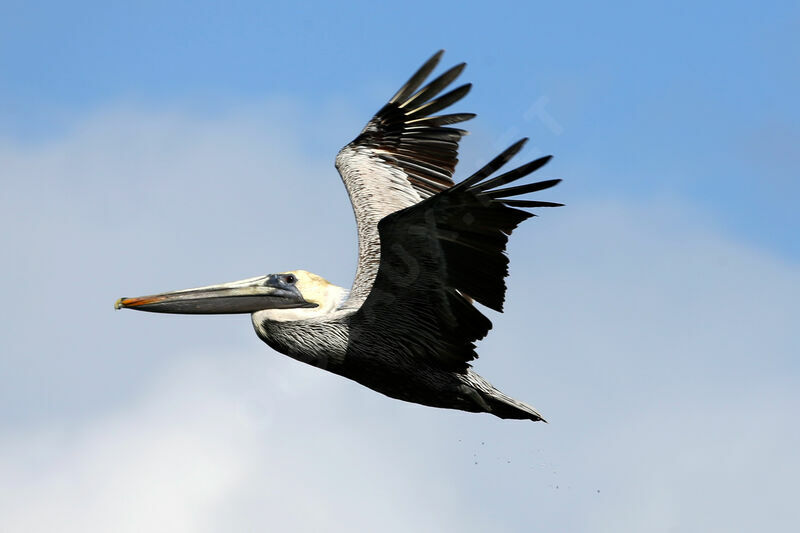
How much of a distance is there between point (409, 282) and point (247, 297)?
2461 millimetres

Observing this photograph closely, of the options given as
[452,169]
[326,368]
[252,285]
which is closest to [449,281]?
[326,368]

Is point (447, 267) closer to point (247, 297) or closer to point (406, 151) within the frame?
point (247, 297)

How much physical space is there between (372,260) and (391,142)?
216 cm

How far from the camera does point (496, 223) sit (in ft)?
30.2

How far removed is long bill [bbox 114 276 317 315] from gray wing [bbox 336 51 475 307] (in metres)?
1.21

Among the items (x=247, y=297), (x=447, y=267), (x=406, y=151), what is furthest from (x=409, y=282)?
(x=406, y=151)

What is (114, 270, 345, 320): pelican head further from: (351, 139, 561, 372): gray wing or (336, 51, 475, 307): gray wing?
(351, 139, 561, 372): gray wing

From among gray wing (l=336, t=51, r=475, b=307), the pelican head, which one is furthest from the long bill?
gray wing (l=336, t=51, r=475, b=307)

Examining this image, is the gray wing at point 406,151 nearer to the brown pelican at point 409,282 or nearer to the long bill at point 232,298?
the brown pelican at point 409,282

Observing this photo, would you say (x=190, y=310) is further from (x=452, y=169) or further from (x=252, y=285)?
(x=452, y=169)

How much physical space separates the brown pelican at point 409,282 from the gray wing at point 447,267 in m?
0.01

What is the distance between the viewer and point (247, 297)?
11.9m

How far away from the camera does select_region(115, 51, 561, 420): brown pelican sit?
364 inches

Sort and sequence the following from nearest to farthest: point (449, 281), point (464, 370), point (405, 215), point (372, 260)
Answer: point (405, 215), point (449, 281), point (464, 370), point (372, 260)
